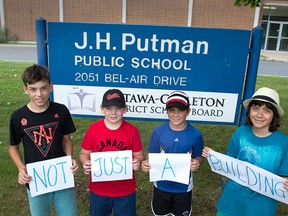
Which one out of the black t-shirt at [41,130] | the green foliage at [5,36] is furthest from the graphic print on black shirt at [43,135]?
the green foliage at [5,36]

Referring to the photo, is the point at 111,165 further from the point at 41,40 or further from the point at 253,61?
the point at 253,61

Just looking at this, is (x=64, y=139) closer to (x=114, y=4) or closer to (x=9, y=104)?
(x=9, y=104)

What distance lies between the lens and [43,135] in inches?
86.9

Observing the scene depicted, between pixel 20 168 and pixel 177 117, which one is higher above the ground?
pixel 177 117

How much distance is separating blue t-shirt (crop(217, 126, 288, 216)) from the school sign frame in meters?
0.98

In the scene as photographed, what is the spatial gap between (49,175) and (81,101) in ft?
3.65

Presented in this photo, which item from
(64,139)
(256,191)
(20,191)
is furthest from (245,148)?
(20,191)

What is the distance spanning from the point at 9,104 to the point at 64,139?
15.6 ft

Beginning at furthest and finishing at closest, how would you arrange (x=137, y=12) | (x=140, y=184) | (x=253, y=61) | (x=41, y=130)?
1. (x=137, y=12)
2. (x=140, y=184)
3. (x=253, y=61)
4. (x=41, y=130)

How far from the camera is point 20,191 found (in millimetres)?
3514

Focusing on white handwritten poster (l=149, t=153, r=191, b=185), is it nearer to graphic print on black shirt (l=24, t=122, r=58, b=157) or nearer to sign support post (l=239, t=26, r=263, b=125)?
graphic print on black shirt (l=24, t=122, r=58, b=157)

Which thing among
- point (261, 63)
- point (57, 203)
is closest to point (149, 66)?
point (57, 203)

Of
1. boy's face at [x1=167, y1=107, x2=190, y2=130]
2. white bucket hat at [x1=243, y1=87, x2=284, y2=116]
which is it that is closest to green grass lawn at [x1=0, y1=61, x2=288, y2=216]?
boy's face at [x1=167, y1=107, x2=190, y2=130]

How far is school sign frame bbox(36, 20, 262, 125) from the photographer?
9.91 ft
